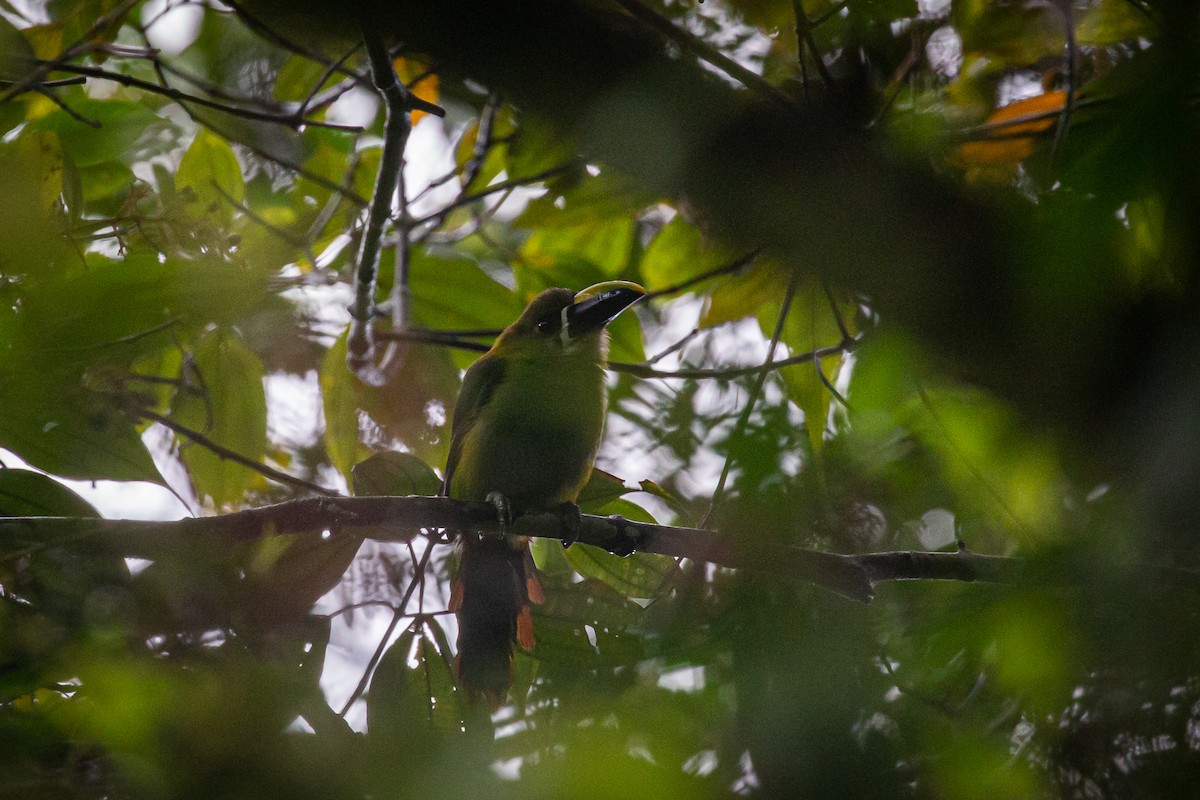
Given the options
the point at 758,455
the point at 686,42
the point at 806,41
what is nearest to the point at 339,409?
the point at 686,42

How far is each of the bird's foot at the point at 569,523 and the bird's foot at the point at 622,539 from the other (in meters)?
0.11

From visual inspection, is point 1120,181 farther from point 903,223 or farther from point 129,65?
point 129,65

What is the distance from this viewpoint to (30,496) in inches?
74.2

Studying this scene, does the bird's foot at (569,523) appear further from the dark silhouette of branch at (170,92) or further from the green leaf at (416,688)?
the dark silhouette of branch at (170,92)

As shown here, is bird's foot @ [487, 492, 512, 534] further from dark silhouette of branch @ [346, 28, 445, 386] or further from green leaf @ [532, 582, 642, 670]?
dark silhouette of branch @ [346, 28, 445, 386]

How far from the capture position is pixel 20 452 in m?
1.90

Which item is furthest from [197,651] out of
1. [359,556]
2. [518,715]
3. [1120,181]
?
[1120,181]

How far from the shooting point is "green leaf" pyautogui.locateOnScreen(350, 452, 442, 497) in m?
2.21

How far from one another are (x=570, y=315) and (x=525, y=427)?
0.40m

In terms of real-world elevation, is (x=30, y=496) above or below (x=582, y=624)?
above

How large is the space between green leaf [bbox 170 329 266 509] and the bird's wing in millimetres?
687

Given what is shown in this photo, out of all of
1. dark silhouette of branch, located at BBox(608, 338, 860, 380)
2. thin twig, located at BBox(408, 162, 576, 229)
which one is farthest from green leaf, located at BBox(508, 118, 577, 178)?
dark silhouette of branch, located at BBox(608, 338, 860, 380)

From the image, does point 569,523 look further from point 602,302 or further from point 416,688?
point 602,302

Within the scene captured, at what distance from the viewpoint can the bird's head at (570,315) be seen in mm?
2875
